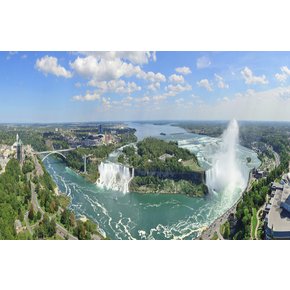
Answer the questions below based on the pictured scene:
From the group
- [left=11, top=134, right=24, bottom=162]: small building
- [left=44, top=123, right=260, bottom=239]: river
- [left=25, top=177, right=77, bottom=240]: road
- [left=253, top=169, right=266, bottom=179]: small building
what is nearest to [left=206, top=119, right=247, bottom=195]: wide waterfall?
[left=44, top=123, right=260, bottom=239]: river

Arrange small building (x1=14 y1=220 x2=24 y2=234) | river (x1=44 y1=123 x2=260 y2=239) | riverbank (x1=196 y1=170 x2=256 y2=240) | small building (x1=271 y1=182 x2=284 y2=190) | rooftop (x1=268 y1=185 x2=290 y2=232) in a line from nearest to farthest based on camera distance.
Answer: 1. rooftop (x1=268 y1=185 x2=290 y2=232)
2. small building (x1=14 y1=220 x2=24 y2=234)
3. riverbank (x1=196 y1=170 x2=256 y2=240)
4. river (x1=44 y1=123 x2=260 y2=239)
5. small building (x1=271 y1=182 x2=284 y2=190)

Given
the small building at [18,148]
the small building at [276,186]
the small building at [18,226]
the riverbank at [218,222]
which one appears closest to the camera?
the small building at [18,226]

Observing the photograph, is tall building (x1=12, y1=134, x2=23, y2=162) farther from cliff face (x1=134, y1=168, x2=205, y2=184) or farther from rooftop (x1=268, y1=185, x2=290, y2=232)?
rooftop (x1=268, y1=185, x2=290, y2=232)

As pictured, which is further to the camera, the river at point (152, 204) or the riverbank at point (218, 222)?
the river at point (152, 204)

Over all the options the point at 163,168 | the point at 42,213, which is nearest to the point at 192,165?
the point at 163,168

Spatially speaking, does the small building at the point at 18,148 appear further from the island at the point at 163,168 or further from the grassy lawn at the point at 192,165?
the grassy lawn at the point at 192,165

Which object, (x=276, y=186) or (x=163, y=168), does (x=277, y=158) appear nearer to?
(x=276, y=186)

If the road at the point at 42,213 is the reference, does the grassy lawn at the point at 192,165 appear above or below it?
above

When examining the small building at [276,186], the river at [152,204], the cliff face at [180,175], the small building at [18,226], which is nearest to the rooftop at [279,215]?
the small building at [276,186]
